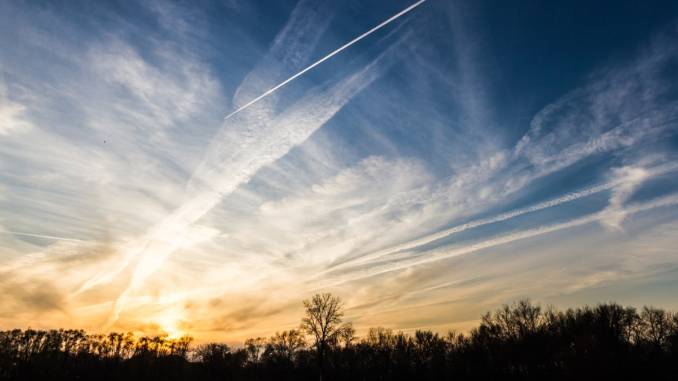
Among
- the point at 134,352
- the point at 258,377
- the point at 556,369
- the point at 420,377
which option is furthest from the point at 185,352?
the point at 556,369

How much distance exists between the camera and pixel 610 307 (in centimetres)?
7706

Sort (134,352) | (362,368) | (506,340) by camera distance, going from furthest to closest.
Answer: (134,352), (362,368), (506,340)

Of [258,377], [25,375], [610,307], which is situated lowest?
[258,377]

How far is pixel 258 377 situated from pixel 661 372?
89645 mm

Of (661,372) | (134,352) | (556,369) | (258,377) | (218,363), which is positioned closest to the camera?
(661,372)

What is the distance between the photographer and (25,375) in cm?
6619

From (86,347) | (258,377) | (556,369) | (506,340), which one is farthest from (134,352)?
(556,369)

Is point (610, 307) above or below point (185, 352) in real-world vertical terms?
above

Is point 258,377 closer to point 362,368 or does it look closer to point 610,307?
point 362,368

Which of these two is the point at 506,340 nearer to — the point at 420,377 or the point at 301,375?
the point at 420,377

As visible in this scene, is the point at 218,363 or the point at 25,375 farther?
the point at 218,363

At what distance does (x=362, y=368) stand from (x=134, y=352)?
101m

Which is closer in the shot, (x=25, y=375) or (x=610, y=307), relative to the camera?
(x=25, y=375)

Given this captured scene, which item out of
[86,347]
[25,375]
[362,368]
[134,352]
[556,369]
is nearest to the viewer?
[556,369]
